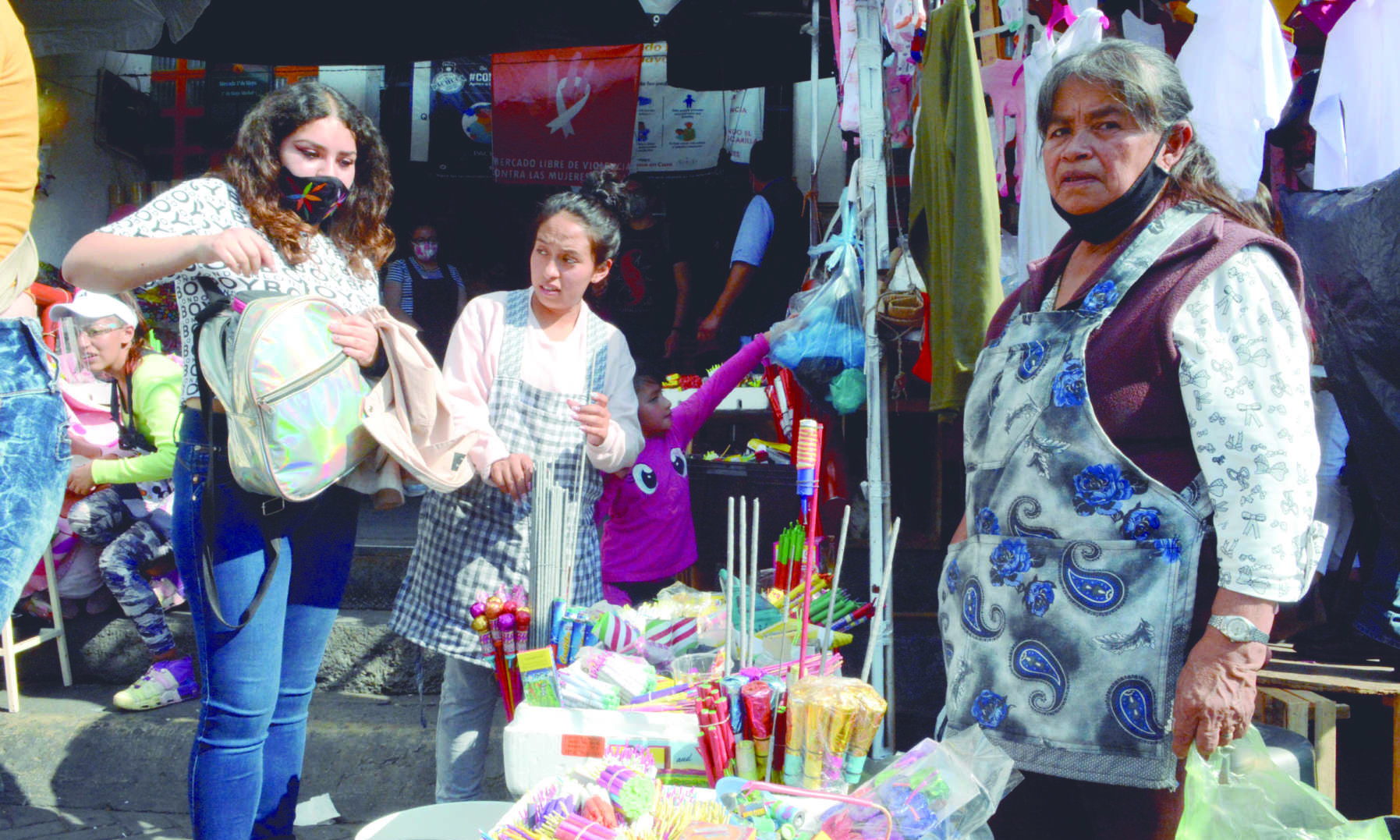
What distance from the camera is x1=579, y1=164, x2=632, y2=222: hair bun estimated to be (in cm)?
257

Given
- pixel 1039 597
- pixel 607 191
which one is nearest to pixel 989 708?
pixel 1039 597

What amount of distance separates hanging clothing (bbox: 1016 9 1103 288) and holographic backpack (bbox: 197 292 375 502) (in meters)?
2.17

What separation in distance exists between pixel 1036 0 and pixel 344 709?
378cm

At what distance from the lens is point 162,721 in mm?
3348

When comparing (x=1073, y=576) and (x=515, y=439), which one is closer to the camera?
(x=1073, y=576)

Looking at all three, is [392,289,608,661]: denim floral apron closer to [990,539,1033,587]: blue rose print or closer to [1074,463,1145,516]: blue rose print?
[990,539,1033,587]: blue rose print

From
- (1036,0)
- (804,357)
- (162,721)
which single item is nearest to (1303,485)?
(804,357)

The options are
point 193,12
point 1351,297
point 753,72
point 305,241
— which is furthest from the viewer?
point 753,72

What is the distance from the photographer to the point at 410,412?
210cm

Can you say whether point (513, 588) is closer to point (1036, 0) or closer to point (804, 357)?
point (804, 357)

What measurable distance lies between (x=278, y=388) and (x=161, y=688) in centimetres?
240

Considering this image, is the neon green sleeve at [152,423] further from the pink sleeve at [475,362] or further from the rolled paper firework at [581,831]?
the rolled paper firework at [581,831]

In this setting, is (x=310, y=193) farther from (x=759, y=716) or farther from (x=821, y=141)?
(x=821, y=141)

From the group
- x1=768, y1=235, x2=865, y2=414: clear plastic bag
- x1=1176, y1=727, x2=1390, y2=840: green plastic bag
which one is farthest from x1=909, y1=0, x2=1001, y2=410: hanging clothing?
x1=1176, y1=727, x2=1390, y2=840: green plastic bag
